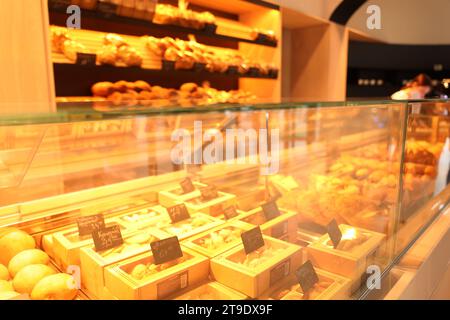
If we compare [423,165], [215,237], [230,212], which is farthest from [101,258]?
[423,165]

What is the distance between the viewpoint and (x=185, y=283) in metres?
0.84

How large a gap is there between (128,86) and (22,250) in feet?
5.19

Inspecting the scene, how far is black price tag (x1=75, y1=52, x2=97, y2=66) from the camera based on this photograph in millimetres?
1980

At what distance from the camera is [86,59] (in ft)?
6.59

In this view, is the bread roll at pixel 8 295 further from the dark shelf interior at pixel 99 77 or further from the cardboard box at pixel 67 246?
the dark shelf interior at pixel 99 77

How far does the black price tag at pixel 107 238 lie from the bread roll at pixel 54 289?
128 millimetres

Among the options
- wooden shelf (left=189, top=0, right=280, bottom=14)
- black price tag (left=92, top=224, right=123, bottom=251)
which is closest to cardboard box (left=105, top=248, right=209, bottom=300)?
black price tag (left=92, top=224, right=123, bottom=251)

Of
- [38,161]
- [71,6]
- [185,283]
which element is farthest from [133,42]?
[185,283]

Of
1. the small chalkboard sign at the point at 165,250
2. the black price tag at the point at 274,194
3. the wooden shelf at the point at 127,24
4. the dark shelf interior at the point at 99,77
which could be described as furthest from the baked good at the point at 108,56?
the small chalkboard sign at the point at 165,250

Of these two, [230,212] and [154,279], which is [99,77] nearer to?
[230,212]

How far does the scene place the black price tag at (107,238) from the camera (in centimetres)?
Result: 92
